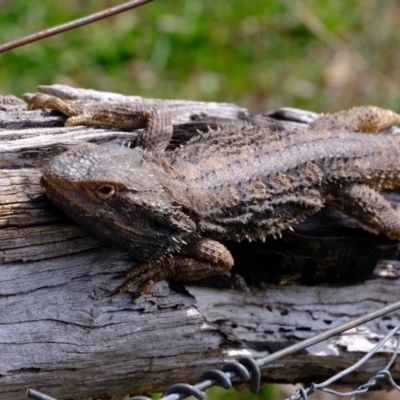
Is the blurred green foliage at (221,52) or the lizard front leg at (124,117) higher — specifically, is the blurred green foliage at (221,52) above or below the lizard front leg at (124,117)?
Answer: above

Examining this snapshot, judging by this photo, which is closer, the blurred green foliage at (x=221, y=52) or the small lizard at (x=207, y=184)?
the small lizard at (x=207, y=184)

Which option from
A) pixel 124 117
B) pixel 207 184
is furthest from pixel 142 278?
pixel 124 117

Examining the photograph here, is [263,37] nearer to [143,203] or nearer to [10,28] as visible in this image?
[10,28]

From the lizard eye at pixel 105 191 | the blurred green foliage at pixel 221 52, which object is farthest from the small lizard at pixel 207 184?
the blurred green foliage at pixel 221 52

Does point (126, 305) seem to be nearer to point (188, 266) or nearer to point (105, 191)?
point (188, 266)

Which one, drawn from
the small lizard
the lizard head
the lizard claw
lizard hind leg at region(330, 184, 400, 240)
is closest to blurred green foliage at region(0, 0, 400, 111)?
the small lizard

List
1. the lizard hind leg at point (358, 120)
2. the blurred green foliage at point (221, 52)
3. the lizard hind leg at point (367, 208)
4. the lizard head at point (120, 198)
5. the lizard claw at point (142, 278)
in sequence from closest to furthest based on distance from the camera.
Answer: the lizard head at point (120, 198)
the lizard claw at point (142, 278)
the lizard hind leg at point (367, 208)
the lizard hind leg at point (358, 120)
the blurred green foliage at point (221, 52)

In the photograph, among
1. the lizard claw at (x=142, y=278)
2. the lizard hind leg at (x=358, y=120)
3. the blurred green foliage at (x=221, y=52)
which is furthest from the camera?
the blurred green foliage at (x=221, y=52)

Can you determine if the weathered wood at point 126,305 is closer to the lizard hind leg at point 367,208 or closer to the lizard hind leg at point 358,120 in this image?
the lizard hind leg at point 367,208
